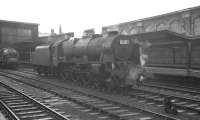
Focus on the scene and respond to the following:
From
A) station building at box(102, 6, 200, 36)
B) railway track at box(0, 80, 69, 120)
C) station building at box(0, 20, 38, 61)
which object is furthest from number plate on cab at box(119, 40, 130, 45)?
station building at box(0, 20, 38, 61)

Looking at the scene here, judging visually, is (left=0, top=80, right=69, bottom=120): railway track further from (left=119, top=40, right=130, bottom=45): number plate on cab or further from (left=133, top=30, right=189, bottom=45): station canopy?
(left=133, top=30, right=189, bottom=45): station canopy

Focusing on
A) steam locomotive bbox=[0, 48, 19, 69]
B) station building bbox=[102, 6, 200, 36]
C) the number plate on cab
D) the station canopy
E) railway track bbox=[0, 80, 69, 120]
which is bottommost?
railway track bbox=[0, 80, 69, 120]

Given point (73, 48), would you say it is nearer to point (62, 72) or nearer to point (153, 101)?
point (62, 72)

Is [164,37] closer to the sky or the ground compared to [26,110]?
closer to the sky

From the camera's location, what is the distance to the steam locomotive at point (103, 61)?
444 inches

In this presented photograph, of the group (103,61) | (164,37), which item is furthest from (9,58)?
(103,61)

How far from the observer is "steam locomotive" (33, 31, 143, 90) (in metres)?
11.3

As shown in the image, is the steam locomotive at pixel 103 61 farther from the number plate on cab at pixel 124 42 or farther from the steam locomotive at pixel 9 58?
the steam locomotive at pixel 9 58

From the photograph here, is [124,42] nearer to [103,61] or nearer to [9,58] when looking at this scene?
[103,61]

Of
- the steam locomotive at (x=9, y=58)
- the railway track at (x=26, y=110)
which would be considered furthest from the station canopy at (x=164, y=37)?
the steam locomotive at (x=9, y=58)

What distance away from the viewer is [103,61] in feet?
38.2

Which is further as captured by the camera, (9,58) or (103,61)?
(9,58)

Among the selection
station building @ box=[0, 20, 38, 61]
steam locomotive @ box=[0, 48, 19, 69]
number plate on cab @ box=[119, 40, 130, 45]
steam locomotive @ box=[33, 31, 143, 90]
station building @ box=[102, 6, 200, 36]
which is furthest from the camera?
station building @ box=[0, 20, 38, 61]

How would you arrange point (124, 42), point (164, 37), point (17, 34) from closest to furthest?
point (124, 42) → point (164, 37) → point (17, 34)
